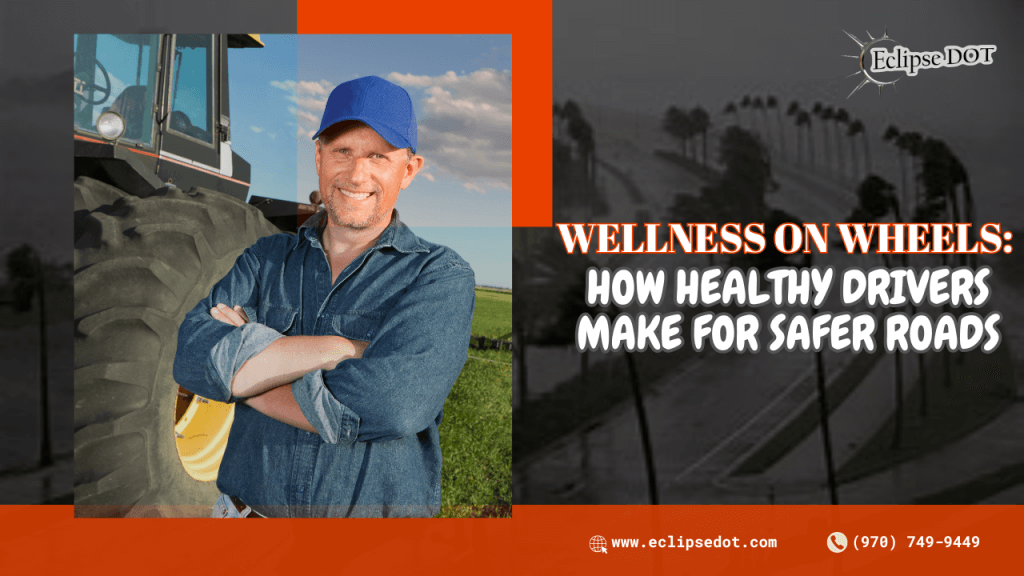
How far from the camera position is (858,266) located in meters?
2.85

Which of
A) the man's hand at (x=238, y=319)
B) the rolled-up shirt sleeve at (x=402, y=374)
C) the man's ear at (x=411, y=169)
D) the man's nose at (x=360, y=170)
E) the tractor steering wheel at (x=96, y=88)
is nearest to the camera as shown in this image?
the rolled-up shirt sleeve at (x=402, y=374)

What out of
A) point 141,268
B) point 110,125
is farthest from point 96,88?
point 141,268

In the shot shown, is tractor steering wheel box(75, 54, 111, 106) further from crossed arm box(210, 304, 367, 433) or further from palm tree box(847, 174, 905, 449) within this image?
palm tree box(847, 174, 905, 449)

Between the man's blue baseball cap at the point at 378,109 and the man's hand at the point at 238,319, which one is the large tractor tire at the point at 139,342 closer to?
the man's hand at the point at 238,319

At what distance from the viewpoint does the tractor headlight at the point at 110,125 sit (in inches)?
112

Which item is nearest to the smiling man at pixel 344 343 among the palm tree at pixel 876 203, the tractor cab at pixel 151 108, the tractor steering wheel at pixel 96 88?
the tractor cab at pixel 151 108

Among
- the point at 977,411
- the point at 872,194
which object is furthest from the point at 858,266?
the point at 977,411

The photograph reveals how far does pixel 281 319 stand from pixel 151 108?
162 centimetres

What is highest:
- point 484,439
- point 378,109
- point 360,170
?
point 378,109

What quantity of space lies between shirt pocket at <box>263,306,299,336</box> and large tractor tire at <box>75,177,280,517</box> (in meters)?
0.33

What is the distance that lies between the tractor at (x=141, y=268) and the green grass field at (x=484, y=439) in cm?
102

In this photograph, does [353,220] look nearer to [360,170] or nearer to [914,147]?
[360,170]

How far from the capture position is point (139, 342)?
8.18ft

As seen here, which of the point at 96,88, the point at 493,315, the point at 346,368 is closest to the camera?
the point at 346,368
